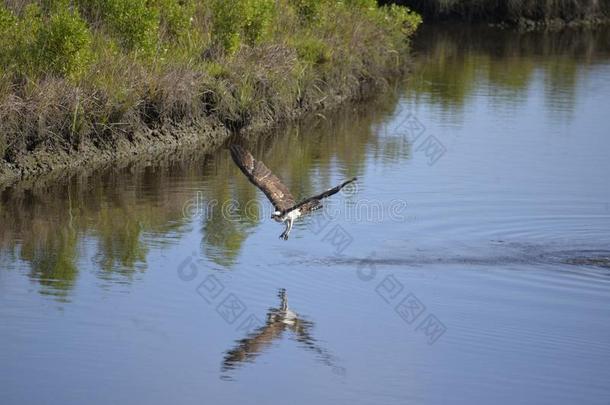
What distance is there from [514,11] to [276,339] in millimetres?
27767

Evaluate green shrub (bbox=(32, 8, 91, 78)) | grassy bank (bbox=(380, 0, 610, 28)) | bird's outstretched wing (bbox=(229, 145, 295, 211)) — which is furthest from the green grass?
grassy bank (bbox=(380, 0, 610, 28))

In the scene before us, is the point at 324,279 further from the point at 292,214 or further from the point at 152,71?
the point at 152,71

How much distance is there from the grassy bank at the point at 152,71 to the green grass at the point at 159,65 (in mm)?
20

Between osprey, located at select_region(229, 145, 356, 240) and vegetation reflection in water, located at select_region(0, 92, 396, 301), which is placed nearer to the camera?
osprey, located at select_region(229, 145, 356, 240)

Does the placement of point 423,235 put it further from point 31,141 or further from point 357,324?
point 31,141

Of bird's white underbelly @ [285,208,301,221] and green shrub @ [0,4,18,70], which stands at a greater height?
green shrub @ [0,4,18,70]

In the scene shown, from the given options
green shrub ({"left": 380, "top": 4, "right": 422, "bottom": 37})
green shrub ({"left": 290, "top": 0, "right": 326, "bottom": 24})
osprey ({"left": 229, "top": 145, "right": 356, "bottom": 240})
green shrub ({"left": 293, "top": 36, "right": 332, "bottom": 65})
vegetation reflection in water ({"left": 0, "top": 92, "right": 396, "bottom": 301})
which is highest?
green shrub ({"left": 290, "top": 0, "right": 326, "bottom": 24})

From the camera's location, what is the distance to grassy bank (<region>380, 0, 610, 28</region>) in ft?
121

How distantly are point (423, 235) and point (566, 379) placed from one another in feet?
14.0

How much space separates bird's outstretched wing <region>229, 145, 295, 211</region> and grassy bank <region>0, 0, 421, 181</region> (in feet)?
15.1

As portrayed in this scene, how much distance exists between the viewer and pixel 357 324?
11391mm

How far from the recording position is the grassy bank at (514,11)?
121 feet

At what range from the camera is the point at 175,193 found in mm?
16031

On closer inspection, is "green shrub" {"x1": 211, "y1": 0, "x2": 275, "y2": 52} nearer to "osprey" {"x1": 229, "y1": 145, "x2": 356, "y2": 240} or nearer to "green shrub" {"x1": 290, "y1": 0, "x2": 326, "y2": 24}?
"green shrub" {"x1": 290, "y1": 0, "x2": 326, "y2": 24}
